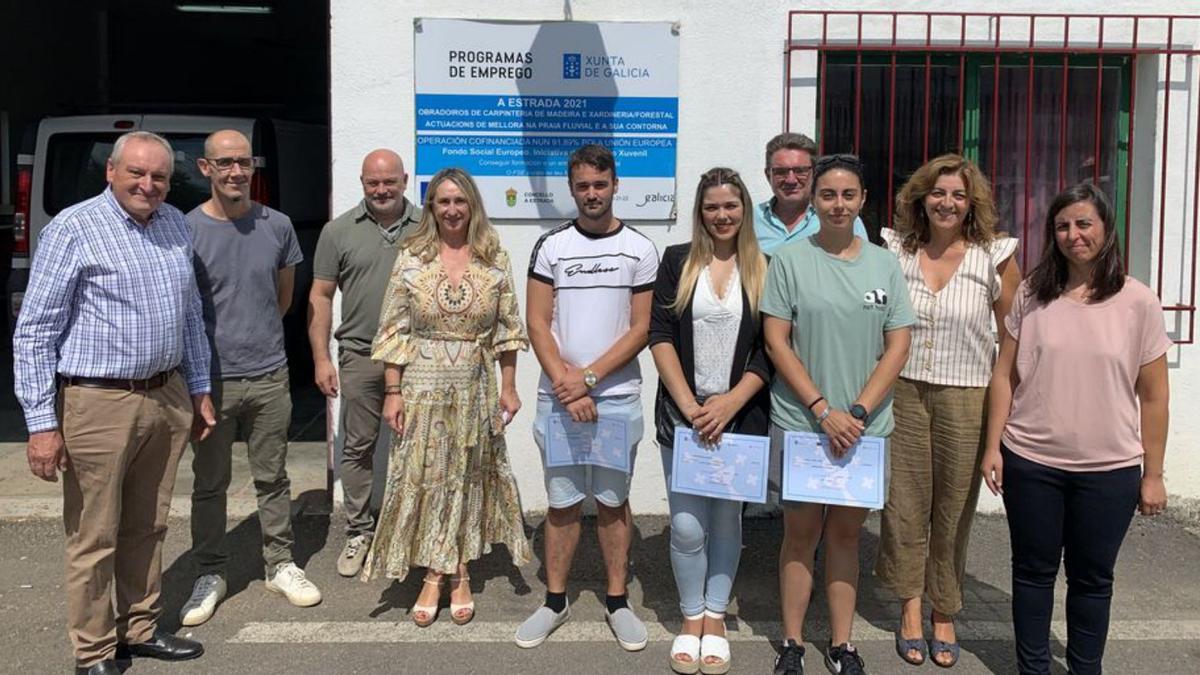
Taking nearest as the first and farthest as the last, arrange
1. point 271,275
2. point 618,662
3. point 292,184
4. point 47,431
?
point 47,431 → point 618,662 → point 271,275 → point 292,184

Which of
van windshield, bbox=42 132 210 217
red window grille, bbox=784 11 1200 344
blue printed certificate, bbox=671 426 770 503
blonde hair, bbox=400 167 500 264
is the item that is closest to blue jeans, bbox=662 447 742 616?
blue printed certificate, bbox=671 426 770 503

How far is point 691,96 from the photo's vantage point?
17.2ft

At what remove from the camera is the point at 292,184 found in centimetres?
839

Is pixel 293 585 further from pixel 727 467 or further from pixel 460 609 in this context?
pixel 727 467

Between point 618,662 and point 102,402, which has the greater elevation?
point 102,402

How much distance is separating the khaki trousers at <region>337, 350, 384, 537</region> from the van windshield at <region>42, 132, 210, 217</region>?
3.26 m

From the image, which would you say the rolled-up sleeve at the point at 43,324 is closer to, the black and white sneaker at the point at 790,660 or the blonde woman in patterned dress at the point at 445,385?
the blonde woman in patterned dress at the point at 445,385

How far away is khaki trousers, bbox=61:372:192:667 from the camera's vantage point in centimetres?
350

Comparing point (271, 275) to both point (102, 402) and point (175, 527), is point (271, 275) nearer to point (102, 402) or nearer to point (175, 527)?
point (102, 402)

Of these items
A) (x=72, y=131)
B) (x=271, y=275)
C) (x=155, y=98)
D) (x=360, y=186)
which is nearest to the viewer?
(x=271, y=275)

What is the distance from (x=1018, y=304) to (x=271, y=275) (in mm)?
2779

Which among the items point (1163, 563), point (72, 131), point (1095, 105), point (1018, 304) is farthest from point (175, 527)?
point (1095, 105)

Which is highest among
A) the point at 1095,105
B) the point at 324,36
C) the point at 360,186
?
the point at 324,36

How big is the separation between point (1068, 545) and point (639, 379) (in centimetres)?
156
